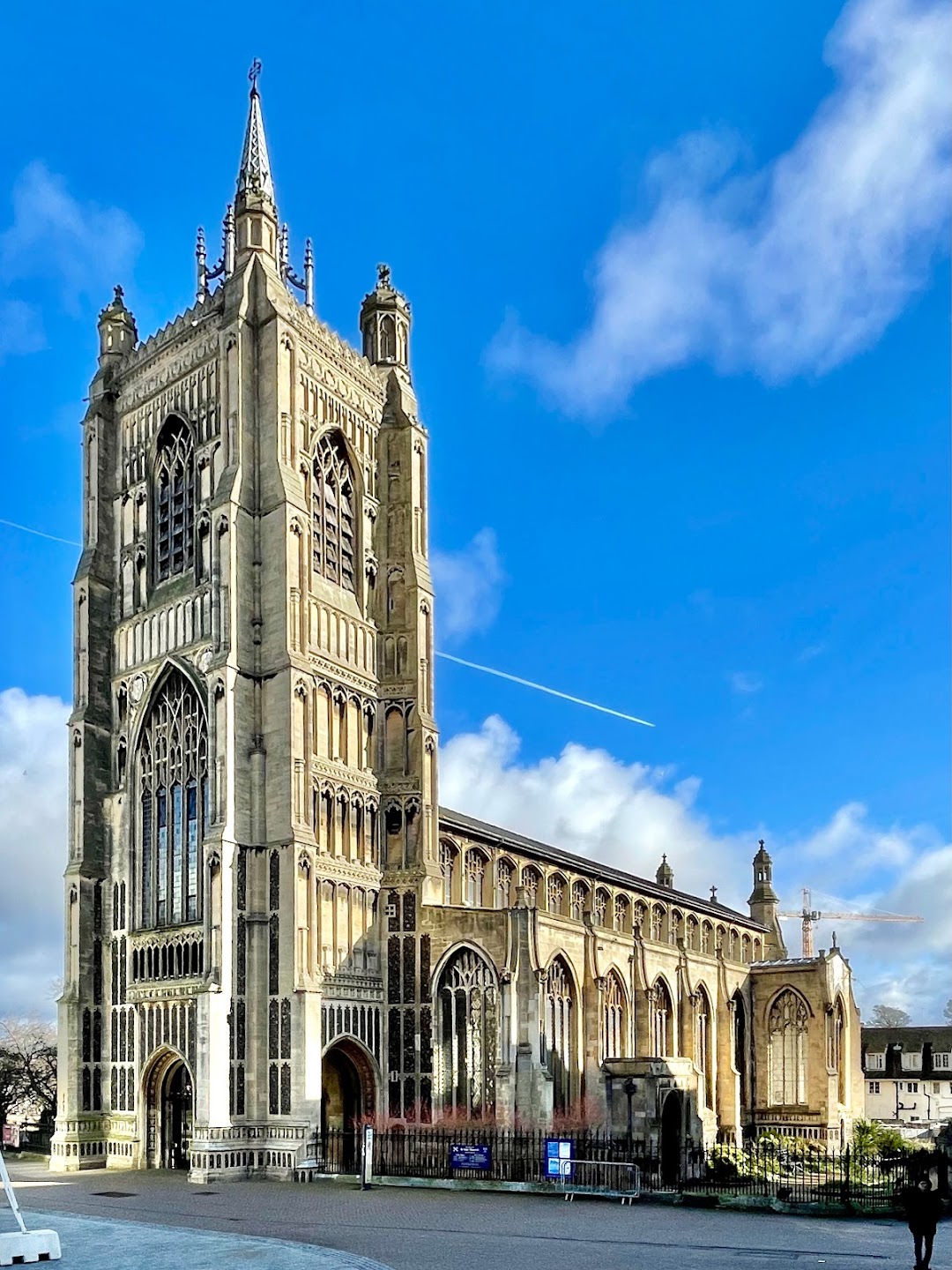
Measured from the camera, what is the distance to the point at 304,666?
52.8 metres

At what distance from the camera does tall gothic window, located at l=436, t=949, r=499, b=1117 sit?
2050 inches

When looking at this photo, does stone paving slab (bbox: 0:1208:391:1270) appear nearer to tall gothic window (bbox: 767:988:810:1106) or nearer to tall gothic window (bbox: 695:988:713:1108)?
tall gothic window (bbox: 695:988:713:1108)

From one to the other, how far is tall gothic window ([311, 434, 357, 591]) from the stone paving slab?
101 ft

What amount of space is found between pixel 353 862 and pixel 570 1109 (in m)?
13.0

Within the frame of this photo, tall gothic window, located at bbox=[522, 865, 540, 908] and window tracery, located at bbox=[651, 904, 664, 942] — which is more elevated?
tall gothic window, located at bbox=[522, 865, 540, 908]

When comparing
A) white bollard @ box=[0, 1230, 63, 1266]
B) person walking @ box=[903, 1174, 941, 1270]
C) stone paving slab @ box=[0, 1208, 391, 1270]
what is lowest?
stone paving slab @ box=[0, 1208, 391, 1270]

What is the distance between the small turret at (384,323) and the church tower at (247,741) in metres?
3.28

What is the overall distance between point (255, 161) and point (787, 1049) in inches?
2105

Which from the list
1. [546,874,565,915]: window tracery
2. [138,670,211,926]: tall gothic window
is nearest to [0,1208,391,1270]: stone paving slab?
[138,670,211,926]: tall gothic window

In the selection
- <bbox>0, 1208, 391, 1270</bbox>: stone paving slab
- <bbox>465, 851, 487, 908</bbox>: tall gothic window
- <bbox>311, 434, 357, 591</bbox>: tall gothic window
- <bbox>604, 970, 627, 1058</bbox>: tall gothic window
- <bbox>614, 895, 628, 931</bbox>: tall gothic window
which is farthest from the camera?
<bbox>614, 895, 628, 931</bbox>: tall gothic window

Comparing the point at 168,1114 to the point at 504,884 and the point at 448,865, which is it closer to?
the point at 448,865

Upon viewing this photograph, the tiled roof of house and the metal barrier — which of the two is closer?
the metal barrier

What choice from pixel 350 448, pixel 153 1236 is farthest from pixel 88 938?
pixel 153 1236

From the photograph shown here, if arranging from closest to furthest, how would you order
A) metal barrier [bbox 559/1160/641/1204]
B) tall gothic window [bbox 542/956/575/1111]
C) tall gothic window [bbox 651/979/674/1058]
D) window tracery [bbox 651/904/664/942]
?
metal barrier [bbox 559/1160/641/1204] → tall gothic window [bbox 542/956/575/1111] → tall gothic window [bbox 651/979/674/1058] → window tracery [bbox 651/904/664/942]
